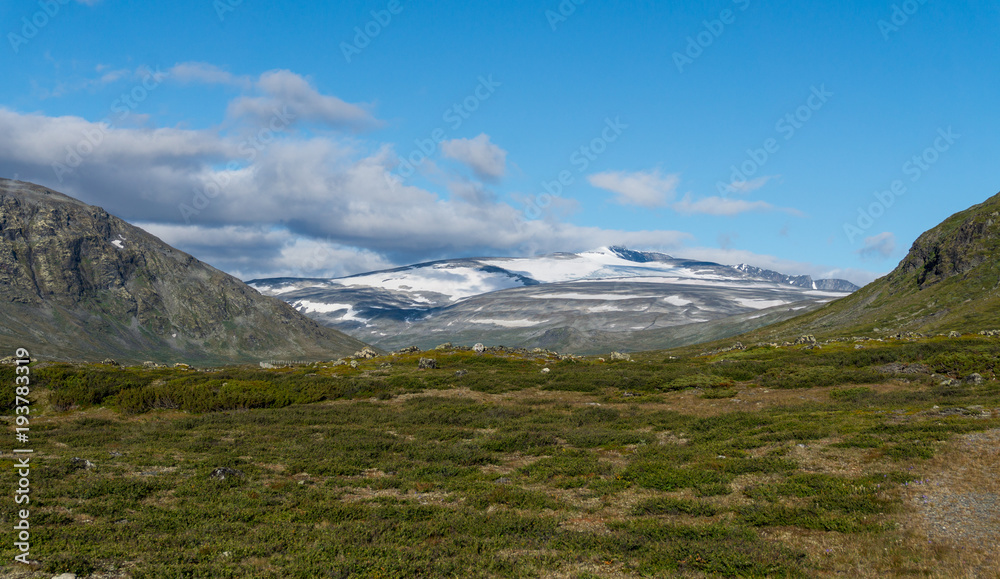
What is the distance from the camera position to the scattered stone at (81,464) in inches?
915

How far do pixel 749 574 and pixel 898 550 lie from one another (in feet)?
12.8

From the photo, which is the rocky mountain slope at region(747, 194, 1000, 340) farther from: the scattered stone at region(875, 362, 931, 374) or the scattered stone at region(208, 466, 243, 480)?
the scattered stone at region(208, 466, 243, 480)

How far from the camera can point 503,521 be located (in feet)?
59.0

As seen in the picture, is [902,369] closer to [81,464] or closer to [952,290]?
[81,464]

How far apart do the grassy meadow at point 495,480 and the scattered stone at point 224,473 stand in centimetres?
16

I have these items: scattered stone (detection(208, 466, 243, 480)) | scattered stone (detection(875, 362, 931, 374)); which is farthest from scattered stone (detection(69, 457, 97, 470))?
scattered stone (detection(875, 362, 931, 374))

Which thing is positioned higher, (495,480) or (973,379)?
(973,379)

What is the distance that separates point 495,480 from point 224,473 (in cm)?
1109

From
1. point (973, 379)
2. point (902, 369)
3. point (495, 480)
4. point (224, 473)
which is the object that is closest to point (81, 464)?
point (224, 473)

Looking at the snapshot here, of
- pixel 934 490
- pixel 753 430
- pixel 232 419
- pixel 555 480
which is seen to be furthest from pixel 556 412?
pixel 934 490

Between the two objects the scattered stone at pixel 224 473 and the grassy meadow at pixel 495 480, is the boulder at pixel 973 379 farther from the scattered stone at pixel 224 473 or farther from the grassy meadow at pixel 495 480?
the scattered stone at pixel 224 473

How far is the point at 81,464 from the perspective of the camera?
23.5 m

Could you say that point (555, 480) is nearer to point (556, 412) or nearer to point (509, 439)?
point (509, 439)

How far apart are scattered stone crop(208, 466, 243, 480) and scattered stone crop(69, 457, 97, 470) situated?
5000 millimetres
